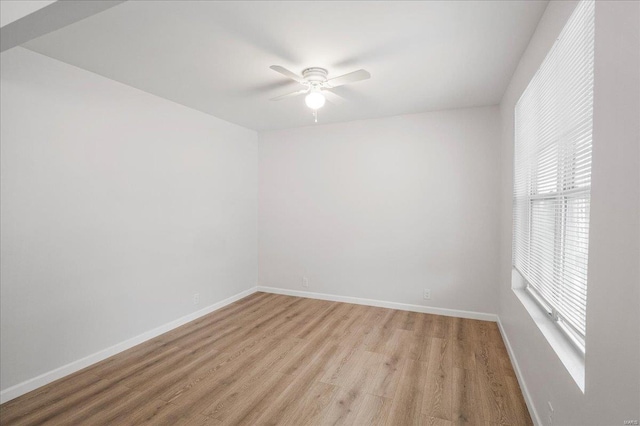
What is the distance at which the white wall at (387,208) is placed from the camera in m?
3.71

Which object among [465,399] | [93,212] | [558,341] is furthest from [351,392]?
[93,212]

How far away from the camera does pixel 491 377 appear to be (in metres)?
2.47

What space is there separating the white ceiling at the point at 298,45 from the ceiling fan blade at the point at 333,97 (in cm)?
9

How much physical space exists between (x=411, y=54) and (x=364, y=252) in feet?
8.65

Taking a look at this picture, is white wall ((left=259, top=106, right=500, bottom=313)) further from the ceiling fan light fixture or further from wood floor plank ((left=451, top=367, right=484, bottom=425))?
the ceiling fan light fixture

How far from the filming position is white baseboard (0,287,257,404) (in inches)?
88.1

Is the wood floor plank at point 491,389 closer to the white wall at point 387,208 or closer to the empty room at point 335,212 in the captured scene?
the empty room at point 335,212

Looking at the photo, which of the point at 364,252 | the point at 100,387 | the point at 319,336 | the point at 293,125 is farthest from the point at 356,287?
the point at 100,387

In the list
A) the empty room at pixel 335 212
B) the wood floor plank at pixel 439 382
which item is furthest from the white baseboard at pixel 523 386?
the wood floor plank at pixel 439 382

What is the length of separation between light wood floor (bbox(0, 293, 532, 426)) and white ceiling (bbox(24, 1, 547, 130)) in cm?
259

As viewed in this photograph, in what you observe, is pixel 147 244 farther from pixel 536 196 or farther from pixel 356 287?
pixel 536 196

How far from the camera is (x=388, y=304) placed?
417 centimetres

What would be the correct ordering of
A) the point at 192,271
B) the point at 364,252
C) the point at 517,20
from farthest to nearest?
1. the point at 364,252
2. the point at 192,271
3. the point at 517,20

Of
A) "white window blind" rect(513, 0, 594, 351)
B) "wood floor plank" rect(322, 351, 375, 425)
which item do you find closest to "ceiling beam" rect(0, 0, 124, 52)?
"white window blind" rect(513, 0, 594, 351)
